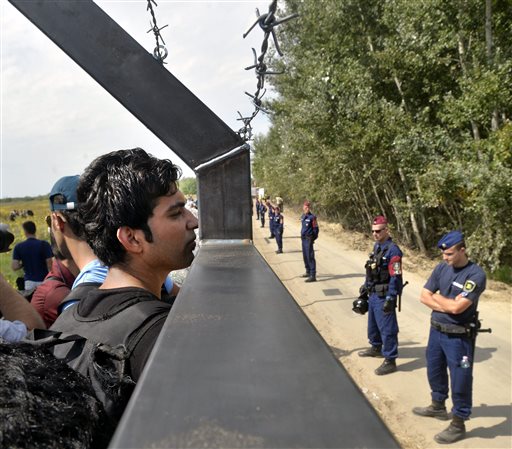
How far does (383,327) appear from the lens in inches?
240

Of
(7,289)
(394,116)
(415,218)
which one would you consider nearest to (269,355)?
(7,289)

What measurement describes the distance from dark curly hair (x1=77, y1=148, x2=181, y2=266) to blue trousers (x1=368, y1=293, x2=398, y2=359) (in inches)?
210

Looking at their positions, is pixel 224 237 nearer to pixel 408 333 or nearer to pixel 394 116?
pixel 408 333

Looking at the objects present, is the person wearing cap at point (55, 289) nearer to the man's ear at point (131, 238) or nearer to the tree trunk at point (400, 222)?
the man's ear at point (131, 238)

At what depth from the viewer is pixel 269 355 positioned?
52cm

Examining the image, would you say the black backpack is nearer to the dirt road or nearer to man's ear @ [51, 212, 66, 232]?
the dirt road

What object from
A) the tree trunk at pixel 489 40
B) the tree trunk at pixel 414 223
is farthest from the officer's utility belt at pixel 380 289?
the tree trunk at pixel 414 223

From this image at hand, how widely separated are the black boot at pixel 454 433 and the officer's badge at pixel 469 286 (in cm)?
134

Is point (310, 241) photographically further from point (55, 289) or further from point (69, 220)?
point (69, 220)

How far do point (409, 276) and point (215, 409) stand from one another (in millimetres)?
11946

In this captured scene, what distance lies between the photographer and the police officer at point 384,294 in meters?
6.00

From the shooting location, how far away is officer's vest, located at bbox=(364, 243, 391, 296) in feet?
20.3

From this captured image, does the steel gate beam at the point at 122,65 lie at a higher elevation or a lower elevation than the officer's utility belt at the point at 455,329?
higher

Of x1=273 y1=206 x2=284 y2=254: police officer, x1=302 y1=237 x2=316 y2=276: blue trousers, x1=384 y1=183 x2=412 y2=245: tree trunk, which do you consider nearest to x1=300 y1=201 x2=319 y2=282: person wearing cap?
x1=302 y1=237 x2=316 y2=276: blue trousers
